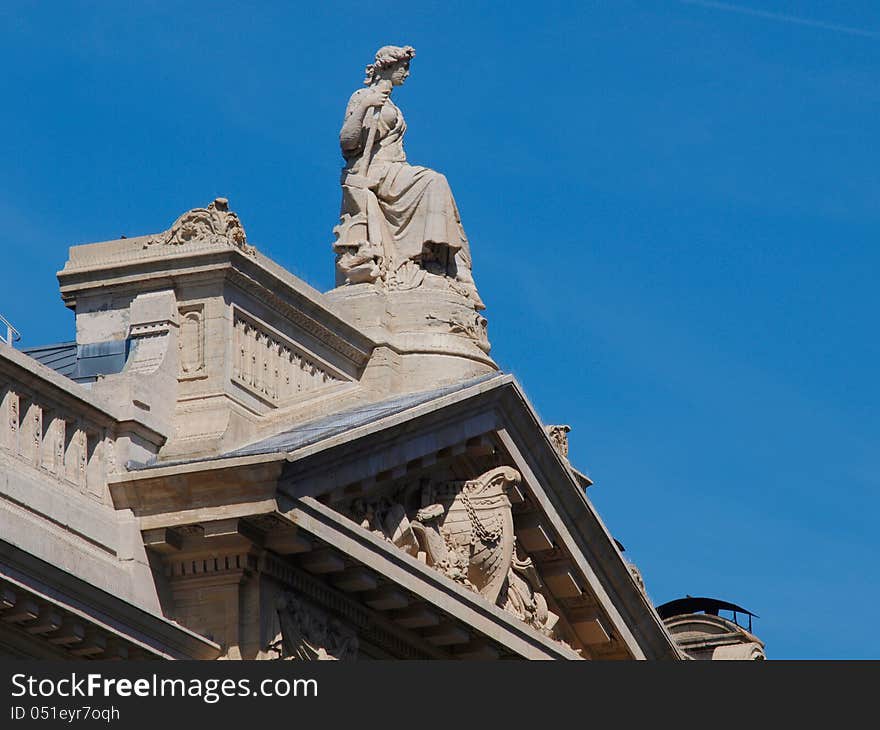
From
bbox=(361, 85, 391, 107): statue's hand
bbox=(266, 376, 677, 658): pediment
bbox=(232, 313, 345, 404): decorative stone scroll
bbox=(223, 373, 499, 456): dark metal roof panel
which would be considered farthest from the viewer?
bbox=(361, 85, 391, 107): statue's hand

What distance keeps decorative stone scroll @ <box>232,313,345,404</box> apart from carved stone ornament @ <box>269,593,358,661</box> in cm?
316

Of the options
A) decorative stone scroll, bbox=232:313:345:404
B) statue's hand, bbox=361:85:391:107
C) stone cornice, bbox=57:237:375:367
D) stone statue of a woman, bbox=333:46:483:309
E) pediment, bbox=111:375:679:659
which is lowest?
pediment, bbox=111:375:679:659

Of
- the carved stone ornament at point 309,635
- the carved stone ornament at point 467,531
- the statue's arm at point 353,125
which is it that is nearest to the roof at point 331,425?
the carved stone ornament at point 467,531

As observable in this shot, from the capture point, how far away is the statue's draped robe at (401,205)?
52750 mm

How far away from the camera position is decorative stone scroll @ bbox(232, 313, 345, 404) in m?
47.7

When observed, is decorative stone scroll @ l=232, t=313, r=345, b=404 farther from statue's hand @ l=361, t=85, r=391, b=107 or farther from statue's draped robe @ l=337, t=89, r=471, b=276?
statue's hand @ l=361, t=85, r=391, b=107

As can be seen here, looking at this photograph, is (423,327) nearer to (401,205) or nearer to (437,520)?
(401,205)

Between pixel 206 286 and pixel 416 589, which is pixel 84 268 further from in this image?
pixel 416 589

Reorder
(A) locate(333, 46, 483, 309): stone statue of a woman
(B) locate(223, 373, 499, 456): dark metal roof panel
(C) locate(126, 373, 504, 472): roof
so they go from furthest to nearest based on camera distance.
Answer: (A) locate(333, 46, 483, 309): stone statue of a woman, (B) locate(223, 373, 499, 456): dark metal roof panel, (C) locate(126, 373, 504, 472): roof

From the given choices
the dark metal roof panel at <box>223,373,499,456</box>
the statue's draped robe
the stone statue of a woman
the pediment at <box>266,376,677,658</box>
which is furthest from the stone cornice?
the statue's draped robe

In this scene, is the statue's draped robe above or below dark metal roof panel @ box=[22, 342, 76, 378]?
above

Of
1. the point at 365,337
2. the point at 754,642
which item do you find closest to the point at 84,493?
the point at 365,337

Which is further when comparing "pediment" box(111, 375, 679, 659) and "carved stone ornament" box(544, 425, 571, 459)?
"carved stone ornament" box(544, 425, 571, 459)

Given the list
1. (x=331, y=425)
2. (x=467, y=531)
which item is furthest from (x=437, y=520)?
(x=331, y=425)
